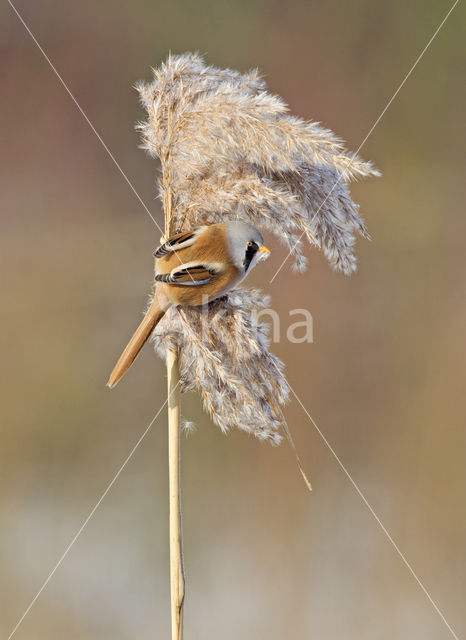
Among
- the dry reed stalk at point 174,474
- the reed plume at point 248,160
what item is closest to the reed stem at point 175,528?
the dry reed stalk at point 174,474

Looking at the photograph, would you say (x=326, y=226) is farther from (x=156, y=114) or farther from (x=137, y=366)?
(x=137, y=366)

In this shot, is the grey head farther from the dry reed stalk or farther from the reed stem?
the reed stem

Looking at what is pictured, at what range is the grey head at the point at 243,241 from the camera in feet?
3.53

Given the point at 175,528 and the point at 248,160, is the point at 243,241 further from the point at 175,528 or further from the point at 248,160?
the point at 175,528

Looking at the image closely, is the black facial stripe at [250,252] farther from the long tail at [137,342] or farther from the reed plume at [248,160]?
the long tail at [137,342]

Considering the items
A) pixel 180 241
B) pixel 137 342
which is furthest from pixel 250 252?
pixel 137 342

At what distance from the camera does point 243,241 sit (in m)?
1.08

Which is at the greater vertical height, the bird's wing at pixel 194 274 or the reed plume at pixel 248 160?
the reed plume at pixel 248 160

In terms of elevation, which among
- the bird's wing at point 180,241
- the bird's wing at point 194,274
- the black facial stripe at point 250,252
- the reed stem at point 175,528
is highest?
the black facial stripe at point 250,252

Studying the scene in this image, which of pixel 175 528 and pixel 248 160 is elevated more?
pixel 248 160

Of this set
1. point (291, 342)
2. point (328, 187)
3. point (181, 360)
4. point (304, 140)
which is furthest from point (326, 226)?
point (291, 342)

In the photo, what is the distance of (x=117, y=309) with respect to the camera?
1.88 meters

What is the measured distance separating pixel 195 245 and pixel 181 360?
0.22 metres

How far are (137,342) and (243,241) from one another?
265 millimetres
